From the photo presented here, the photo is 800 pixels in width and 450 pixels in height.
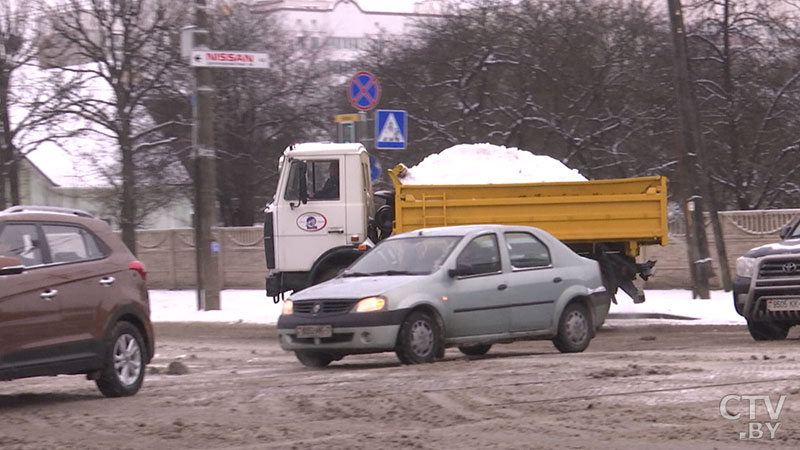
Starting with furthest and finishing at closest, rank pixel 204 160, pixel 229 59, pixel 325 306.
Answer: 1. pixel 204 160
2. pixel 229 59
3. pixel 325 306

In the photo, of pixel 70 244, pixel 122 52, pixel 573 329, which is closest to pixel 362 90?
pixel 573 329

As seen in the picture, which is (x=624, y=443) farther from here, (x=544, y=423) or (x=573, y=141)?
(x=573, y=141)

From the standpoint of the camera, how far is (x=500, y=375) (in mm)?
10898

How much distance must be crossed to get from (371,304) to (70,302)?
124 inches

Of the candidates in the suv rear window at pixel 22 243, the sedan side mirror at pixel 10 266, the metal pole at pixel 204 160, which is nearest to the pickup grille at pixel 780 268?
the suv rear window at pixel 22 243

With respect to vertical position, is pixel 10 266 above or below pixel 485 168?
below

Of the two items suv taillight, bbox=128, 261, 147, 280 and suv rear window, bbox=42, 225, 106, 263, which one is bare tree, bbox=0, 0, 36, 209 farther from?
suv rear window, bbox=42, 225, 106, 263

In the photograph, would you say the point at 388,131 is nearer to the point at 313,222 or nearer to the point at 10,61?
the point at 313,222

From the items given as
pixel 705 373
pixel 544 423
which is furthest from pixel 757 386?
pixel 544 423

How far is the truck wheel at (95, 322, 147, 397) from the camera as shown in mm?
10711

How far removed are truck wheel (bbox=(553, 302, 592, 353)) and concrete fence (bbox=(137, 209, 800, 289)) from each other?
1075 cm

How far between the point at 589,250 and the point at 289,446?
1043 centimetres

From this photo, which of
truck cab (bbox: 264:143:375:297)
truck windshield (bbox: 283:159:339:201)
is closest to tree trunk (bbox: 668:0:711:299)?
truck cab (bbox: 264:143:375:297)

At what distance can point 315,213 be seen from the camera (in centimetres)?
1772
